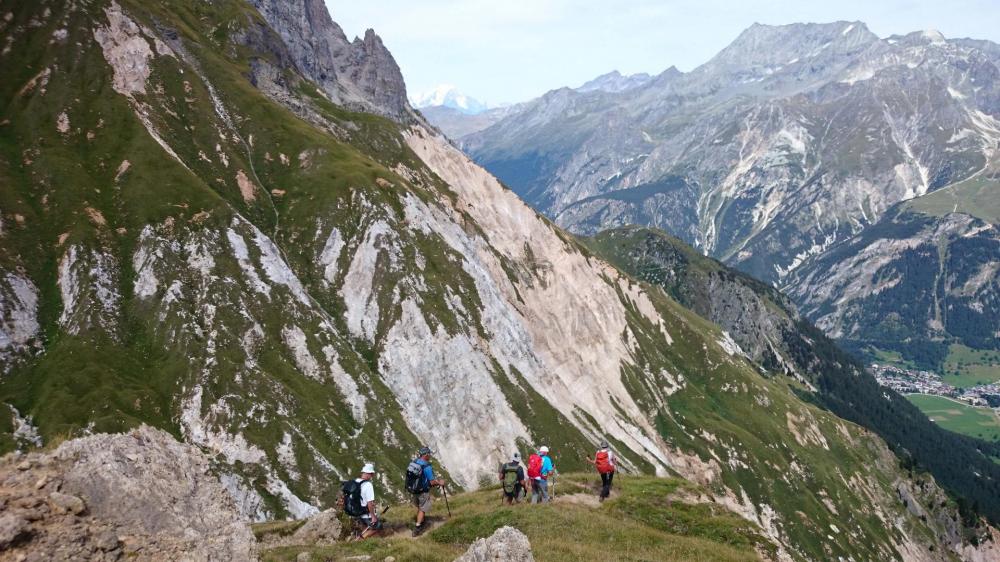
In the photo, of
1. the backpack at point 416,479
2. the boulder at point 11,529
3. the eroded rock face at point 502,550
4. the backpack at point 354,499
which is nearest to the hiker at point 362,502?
the backpack at point 354,499

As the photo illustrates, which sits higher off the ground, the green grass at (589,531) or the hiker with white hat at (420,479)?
the hiker with white hat at (420,479)

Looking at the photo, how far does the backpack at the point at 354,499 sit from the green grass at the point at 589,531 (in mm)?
2101

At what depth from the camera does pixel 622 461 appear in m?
136

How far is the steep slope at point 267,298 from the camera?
81812 mm

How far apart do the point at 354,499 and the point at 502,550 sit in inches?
399

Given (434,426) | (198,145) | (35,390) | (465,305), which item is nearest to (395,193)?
(465,305)

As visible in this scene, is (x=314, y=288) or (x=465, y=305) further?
(x=465, y=305)

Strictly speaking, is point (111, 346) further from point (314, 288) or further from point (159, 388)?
point (314, 288)

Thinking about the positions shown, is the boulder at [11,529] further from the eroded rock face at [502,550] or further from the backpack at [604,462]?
the backpack at [604,462]

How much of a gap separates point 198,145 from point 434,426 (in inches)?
3022

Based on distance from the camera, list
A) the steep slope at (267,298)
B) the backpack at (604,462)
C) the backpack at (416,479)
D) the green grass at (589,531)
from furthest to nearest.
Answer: the steep slope at (267,298)
the backpack at (604,462)
the backpack at (416,479)
the green grass at (589,531)

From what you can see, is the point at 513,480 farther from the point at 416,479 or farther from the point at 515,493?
the point at 416,479

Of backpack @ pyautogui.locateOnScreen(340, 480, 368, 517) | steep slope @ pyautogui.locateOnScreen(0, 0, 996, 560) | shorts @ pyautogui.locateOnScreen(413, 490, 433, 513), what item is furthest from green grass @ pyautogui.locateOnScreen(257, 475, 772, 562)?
steep slope @ pyautogui.locateOnScreen(0, 0, 996, 560)

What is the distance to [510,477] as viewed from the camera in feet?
117
